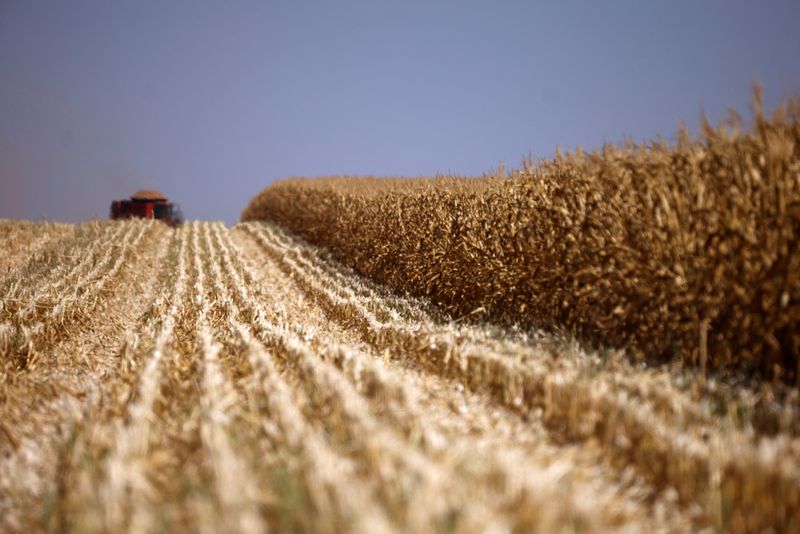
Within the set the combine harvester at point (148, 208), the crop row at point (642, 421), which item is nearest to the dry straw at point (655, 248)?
the crop row at point (642, 421)

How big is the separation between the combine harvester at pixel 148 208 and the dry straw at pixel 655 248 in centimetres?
2063

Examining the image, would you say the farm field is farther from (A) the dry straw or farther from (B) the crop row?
(A) the dry straw

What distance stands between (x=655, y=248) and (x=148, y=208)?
2493cm

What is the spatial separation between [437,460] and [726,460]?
62.6 inches

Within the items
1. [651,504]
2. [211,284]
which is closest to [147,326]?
[211,284]

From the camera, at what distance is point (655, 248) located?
5262 millimetres

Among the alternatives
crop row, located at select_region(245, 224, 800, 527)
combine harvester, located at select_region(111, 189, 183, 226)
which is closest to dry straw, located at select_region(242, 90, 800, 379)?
crop row, located at select_region(245, 224, 800, 527)

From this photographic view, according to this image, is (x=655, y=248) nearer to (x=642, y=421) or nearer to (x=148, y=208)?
(x=642, y=421)

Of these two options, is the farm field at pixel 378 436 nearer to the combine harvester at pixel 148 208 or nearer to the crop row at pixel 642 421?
the crop row at pixel 642 421

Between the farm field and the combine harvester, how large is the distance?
19666mm

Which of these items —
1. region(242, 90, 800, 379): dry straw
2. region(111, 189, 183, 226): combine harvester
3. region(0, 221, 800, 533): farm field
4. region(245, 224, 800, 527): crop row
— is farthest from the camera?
region(111, 189, 183, 226): combine harvester

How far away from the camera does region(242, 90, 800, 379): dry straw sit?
14.9 ft

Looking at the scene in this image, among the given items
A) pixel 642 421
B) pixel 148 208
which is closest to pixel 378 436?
pixel 642 421

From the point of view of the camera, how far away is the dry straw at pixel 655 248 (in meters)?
4.53
